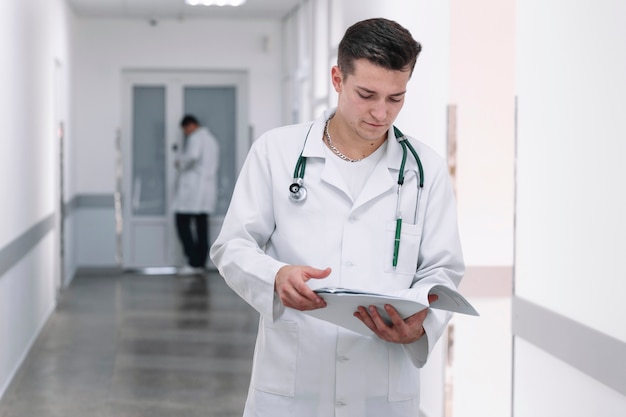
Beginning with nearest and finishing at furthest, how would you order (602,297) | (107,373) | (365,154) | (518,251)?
(365,154) < (602,297) < (518,251) < (107,373)

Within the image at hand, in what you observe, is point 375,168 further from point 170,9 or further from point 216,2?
point 170,9

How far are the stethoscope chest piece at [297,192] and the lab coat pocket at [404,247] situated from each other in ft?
0.68

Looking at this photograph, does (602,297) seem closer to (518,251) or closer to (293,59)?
(518,251)

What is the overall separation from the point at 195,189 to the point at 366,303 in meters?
9.19

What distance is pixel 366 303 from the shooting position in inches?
78.5

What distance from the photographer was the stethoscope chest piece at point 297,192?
2.18 meters

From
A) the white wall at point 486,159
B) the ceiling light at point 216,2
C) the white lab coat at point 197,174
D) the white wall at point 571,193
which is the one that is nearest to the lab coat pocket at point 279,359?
the white wall at point 571,193

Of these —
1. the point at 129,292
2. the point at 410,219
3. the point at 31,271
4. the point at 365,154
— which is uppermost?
the point at 365,154

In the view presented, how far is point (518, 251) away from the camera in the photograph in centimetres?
345

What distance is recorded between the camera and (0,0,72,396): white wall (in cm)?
560

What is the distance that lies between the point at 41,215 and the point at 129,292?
261 cm

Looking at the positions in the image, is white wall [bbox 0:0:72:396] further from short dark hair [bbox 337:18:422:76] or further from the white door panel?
short dark hair [bbox 337:18:422:76]

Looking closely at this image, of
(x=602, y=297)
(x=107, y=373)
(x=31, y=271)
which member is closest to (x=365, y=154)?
(x=602, y=297)

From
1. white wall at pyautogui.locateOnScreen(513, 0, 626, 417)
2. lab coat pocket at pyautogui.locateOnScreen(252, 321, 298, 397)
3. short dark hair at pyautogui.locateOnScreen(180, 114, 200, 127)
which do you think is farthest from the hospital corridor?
short dark hair at pyautogui.locateOnScreen(180, 114, 200, 127)
